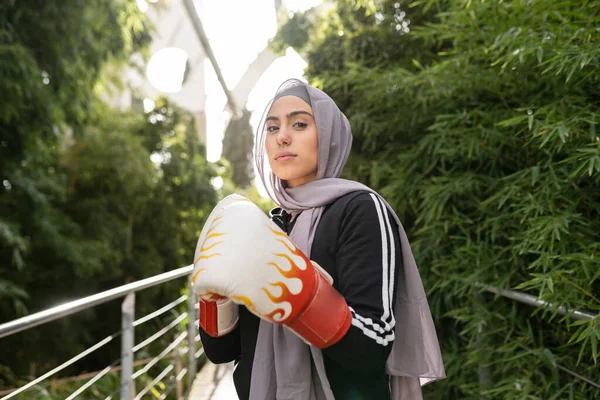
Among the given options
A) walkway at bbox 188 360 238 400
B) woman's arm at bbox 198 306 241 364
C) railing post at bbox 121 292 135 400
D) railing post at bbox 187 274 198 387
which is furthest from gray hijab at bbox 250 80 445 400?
railing post at bbox 187 274 198 387

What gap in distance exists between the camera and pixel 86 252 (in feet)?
17.3

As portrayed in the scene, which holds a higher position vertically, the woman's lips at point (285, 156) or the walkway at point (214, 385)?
the woman's lips at point (285, 156)

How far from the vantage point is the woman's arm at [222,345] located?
963mm

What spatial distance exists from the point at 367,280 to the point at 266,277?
183 mm

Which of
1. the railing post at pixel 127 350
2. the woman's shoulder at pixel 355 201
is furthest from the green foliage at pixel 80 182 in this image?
the woman's shoulder at pixel 355 201

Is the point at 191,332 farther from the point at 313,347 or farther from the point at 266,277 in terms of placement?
the point at 266,277

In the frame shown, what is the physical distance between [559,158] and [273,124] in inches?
45.0

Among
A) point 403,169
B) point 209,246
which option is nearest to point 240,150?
point 403,169

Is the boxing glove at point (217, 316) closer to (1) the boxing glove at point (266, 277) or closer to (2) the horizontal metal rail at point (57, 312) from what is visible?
(1) the boxing glove at point (266, 277)

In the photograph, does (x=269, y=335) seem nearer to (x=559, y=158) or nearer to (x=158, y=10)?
(x=559, y=158)

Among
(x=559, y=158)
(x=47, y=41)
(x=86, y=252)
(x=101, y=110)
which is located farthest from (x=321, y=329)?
(x=101, y=110)

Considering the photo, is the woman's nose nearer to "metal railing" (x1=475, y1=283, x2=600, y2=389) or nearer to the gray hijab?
the gray hijab

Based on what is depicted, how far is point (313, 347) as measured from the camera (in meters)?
0.83

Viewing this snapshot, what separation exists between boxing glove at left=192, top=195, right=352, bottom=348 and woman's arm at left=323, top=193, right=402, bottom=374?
0.12ft
